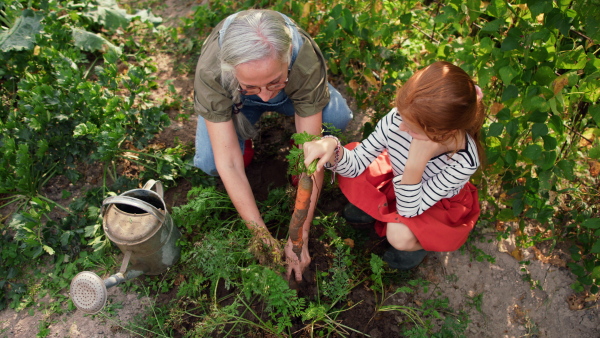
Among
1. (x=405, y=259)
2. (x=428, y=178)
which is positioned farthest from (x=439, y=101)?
(x=405, y=259)

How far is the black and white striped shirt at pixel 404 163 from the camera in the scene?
1.96 meters

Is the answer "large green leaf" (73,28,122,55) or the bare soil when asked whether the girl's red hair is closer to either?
the bare soil

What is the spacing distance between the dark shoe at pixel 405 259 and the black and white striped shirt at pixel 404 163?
1.32ft

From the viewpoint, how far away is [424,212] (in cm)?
216

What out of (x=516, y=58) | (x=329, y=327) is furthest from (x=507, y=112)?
(x=329, y=327)

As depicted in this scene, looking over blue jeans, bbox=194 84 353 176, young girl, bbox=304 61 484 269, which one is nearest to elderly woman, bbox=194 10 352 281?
blue jeans, bbox=194 84 353 176

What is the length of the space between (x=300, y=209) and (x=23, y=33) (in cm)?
286

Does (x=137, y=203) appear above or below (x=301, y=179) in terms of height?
below

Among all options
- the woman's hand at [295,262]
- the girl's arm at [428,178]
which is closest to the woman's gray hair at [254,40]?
the girl's arm at [428,178]

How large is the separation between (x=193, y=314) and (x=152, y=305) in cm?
26

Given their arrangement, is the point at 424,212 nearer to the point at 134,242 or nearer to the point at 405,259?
the point at 405,259

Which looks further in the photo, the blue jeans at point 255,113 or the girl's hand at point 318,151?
the blue jeans at point 255,113

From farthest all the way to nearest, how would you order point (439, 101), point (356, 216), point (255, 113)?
point (255, 113) < point (356, 216) < point (439, 101)

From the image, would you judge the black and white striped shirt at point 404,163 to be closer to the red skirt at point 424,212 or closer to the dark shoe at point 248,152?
the red skirt at point 424,212
